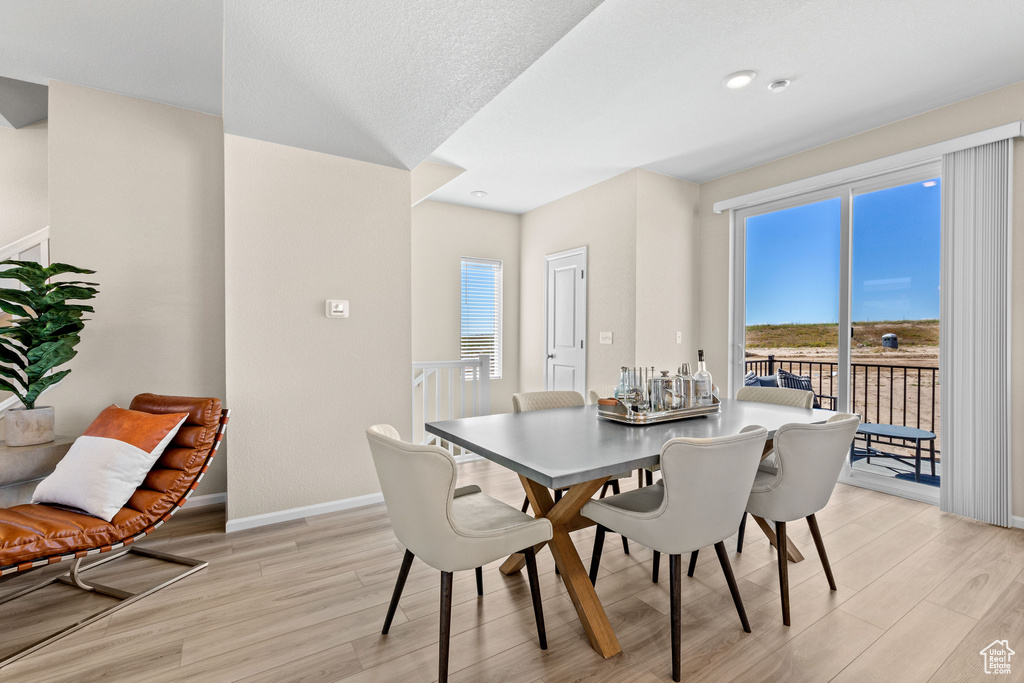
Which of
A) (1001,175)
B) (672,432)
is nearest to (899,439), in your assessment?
(1001,175)

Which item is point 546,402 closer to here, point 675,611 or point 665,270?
point 675,611

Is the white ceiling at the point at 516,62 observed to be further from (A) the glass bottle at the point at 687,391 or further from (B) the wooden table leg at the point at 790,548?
(B) the wooden table leg at the point at 790,548

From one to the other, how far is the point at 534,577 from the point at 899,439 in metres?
3.43

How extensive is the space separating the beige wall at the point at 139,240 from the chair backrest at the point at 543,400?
2.23 meters

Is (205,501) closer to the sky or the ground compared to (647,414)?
closer to the ground

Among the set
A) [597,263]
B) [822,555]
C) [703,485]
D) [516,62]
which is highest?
[516,62]

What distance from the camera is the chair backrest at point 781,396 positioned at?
288cm

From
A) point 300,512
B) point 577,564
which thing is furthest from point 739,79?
point 300,512

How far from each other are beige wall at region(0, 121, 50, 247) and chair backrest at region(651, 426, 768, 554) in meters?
4.44

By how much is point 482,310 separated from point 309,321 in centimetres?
290

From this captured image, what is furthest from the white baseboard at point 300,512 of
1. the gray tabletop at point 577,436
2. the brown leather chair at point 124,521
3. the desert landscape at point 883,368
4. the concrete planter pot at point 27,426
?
the desert landscape at point 883,368

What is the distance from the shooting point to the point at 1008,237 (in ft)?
9.39

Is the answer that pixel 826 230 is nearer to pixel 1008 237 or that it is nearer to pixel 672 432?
pixel 1008 237

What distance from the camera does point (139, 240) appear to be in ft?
10.2
